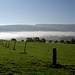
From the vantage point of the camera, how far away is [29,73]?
45.5 feet

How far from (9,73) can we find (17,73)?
0.73 meters

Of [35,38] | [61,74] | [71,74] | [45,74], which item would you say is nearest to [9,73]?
[45,74]

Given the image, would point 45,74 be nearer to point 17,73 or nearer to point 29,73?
point 29,73

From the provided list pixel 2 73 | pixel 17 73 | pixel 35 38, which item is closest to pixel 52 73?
pixel 17 73

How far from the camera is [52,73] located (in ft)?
46.5

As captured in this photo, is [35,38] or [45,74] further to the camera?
[35,38]

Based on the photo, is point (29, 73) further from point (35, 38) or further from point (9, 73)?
point (35, 38)

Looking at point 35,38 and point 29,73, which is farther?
point 35,38

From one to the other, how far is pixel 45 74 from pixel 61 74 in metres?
1.55

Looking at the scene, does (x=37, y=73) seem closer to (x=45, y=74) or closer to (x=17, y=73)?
(x=45, y=74)

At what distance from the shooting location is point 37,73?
13.9 metres

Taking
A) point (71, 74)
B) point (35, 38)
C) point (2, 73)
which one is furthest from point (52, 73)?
point (35, 38)

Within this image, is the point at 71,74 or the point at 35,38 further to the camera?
the point at 35,38

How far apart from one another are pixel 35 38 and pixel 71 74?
177150mm
